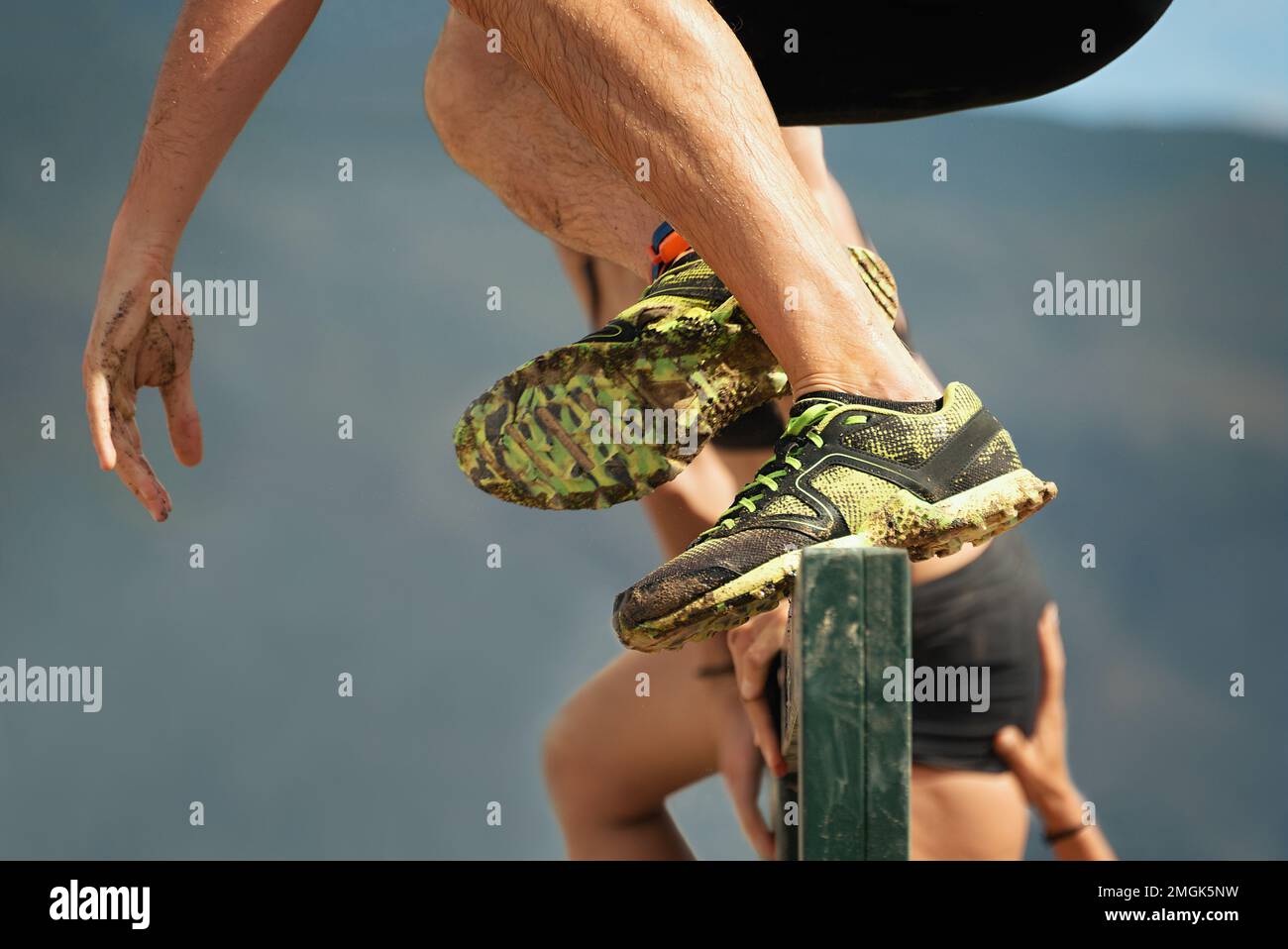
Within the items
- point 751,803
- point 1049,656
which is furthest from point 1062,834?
point 751,803

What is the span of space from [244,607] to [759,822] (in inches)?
61.4

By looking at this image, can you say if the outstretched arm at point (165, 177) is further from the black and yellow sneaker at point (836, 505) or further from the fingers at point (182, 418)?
the black and yellow sneaker at point (836, 505)

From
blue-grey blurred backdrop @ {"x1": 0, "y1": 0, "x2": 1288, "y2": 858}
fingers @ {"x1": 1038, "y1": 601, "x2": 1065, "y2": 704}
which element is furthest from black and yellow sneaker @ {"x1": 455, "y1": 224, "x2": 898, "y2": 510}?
→ blue-grey blurred backdrop @ {"x1": 0, "y1": 0, "x2": 1288, "y2": 858}

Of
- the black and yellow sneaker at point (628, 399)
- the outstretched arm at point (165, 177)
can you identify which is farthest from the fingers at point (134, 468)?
the black and yellow sneaker at point (628, 399)

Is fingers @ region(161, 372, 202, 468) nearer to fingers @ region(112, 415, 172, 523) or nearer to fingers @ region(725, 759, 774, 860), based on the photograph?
fingers @ region(112, 415, 172, 523)

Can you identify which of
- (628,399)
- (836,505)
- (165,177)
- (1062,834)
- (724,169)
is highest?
(165,177)

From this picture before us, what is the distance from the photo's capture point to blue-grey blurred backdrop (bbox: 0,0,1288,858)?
3213 millimetres

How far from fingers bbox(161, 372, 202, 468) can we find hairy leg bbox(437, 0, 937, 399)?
57 centimetres

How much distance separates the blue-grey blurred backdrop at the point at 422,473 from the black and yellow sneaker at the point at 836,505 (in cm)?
235

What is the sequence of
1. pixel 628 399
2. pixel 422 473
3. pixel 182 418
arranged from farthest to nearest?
1. pixel 422 473
2. pixel 182 418
3. pixel 628 399

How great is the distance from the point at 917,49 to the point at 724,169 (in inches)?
16.0

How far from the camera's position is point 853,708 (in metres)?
0.77

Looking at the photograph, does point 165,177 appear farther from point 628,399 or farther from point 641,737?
point 641,737

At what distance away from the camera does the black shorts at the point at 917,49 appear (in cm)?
123
